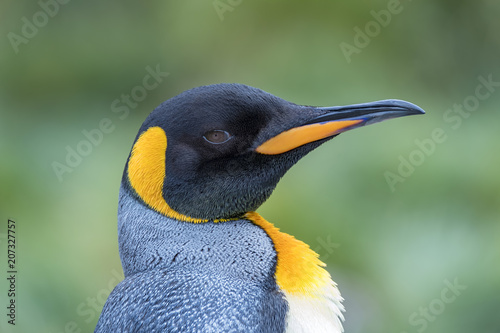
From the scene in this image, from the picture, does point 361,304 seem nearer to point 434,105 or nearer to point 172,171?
point 434,105

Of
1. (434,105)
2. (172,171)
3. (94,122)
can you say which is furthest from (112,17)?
(172,171)

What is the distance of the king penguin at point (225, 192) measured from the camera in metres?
A: 1.25

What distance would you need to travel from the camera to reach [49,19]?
4.34 m
